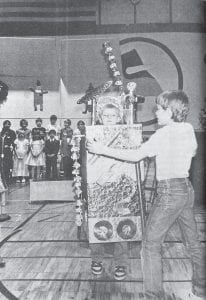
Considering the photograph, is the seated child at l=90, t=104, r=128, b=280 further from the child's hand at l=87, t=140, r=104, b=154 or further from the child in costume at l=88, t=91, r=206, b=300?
the child's hand at l=87, t=140, r=104, b=154

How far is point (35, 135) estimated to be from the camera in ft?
26.9

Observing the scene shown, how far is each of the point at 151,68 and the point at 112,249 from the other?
7911mm

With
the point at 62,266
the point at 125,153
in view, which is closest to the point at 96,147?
the point at 125,153

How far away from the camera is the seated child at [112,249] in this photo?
2611 millimetres

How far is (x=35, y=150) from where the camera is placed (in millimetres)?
8109

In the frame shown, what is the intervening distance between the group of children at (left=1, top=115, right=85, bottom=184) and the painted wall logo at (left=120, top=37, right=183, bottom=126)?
2657 millimetres

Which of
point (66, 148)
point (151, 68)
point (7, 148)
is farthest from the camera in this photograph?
point (151, 68)

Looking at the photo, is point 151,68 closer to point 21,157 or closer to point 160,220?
point 21,157

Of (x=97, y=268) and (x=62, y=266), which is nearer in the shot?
(x=97, y=268)

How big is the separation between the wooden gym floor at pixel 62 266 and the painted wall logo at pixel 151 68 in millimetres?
5948

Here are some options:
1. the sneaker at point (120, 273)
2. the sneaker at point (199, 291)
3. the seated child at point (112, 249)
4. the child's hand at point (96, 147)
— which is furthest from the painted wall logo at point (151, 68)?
the child's hand at point (96, 147)

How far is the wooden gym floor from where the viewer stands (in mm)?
2385

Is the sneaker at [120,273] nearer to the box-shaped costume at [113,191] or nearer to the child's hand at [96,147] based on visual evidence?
the box-shaped costume at [113,191]

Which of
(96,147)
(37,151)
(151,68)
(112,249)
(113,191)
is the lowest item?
(112,249)
